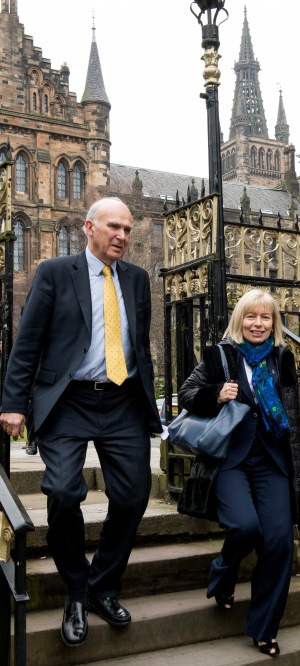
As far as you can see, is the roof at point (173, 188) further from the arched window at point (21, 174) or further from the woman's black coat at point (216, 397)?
the woman's black coat at point (216, 397)

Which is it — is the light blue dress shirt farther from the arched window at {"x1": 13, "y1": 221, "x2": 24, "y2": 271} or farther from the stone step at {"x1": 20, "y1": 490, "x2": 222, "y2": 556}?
the arched window at {"x1": 13, "y1": 221, "x2": 24, "y2": 271}

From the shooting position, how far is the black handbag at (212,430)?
12.2ft

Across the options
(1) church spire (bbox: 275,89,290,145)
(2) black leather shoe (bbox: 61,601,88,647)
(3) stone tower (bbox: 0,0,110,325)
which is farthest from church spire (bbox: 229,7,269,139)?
(2) black leather shoe (bbox: 61,601,88,647)

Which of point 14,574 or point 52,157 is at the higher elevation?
point 52,157

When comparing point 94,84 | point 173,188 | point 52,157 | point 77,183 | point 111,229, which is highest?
point 94,84

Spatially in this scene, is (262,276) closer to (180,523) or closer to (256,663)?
(180,523)

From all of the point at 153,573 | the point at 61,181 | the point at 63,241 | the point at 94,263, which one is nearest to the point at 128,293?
the point at 94,263

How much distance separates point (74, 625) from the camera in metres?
3.53

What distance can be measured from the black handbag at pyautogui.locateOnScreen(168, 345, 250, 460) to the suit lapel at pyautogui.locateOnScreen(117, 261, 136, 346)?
46 centimetres

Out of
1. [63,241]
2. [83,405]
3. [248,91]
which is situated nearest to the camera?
[83,405]

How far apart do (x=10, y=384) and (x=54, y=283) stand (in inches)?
20.4

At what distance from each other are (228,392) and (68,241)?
3785 cm

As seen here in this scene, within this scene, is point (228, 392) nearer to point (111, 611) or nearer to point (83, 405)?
point (83, 405)

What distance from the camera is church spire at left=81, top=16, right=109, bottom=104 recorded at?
43.1 m
